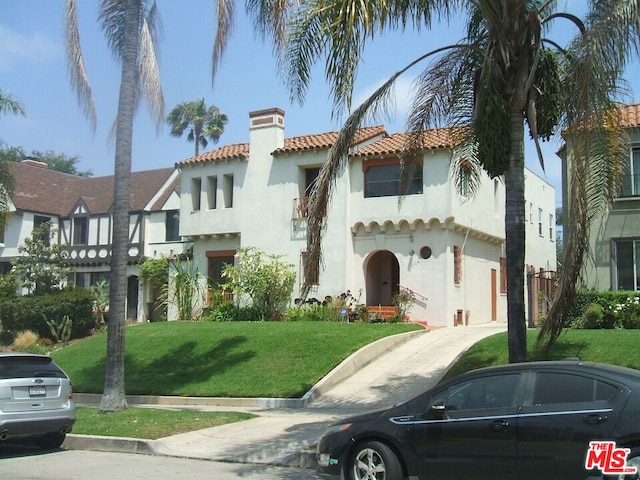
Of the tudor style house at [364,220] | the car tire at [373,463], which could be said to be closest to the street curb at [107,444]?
the car tire at [373,463]

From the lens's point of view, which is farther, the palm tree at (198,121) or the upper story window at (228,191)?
the palm tree at (198,121)

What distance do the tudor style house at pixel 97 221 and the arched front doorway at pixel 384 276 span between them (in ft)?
39.2

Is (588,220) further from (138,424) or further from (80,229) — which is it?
(80,229)

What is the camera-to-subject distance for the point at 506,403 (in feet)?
23.2

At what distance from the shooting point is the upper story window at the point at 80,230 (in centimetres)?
4019

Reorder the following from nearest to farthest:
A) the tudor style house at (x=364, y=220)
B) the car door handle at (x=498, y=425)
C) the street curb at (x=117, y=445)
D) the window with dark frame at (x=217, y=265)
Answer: the car door handle at (x=498, y=425), the street curb at (x=117, y=445), the tudor style house at (x=364, y=220), the window with dark frame at (x=217, y=265)

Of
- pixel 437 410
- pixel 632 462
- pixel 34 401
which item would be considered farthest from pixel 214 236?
pixel 632 462

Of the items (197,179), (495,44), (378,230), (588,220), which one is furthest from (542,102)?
(197,179)

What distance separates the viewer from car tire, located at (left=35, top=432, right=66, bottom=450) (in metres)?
11.4

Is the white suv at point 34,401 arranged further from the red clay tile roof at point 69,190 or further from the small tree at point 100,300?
the red clay tile roof at point 69,190

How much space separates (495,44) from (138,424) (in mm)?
8916

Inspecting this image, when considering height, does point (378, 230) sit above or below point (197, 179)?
below

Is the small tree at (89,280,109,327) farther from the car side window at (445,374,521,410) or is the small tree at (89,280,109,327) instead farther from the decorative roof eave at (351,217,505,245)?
the car side window at (445,374,521,410)

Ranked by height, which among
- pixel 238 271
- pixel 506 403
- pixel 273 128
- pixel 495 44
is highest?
pixel 273 128
